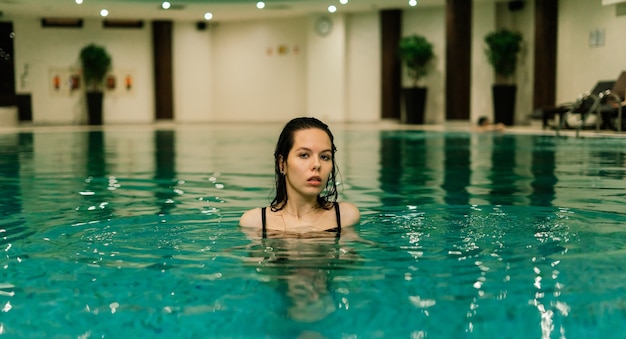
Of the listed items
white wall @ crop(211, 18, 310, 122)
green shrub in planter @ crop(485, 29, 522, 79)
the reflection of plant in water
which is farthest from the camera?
white wall @ crop(211, 18, 310, 122)

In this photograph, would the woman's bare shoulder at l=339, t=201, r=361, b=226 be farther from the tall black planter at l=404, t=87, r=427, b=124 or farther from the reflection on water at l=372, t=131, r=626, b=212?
the tall black planter at l=404, t=87, r=427, b=124

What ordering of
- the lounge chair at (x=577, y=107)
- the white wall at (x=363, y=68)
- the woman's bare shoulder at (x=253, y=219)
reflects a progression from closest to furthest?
the woman's bare shoulder at (x=253, y=219) < the lounge chair at (x=577, y=107) < the white wall at (x=363, y=68)

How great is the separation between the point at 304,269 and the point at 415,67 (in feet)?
63.6

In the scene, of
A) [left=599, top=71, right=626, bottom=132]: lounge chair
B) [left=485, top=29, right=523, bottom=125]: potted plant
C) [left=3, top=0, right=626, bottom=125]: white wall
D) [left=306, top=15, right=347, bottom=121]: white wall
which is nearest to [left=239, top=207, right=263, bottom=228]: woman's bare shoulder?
[left=599, top=71, right=626, bottom=132]: lounge chair

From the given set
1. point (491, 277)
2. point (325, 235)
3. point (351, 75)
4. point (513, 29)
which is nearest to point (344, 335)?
point (491, 277)

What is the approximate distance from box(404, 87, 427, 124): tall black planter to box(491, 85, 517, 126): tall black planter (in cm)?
234

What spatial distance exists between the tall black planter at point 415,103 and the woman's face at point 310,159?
1886cm

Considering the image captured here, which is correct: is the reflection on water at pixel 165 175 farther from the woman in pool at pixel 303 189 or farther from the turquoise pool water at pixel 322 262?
the woman in pool at pixel 303 189

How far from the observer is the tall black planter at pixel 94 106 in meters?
24.8

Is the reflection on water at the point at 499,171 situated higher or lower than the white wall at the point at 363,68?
lower

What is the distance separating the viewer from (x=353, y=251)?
3.85m

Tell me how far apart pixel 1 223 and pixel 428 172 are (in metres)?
4.69

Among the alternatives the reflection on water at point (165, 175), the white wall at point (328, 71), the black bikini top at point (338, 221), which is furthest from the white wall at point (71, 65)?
the black bikini top at point (338, 221)

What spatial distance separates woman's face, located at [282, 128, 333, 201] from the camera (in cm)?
373
